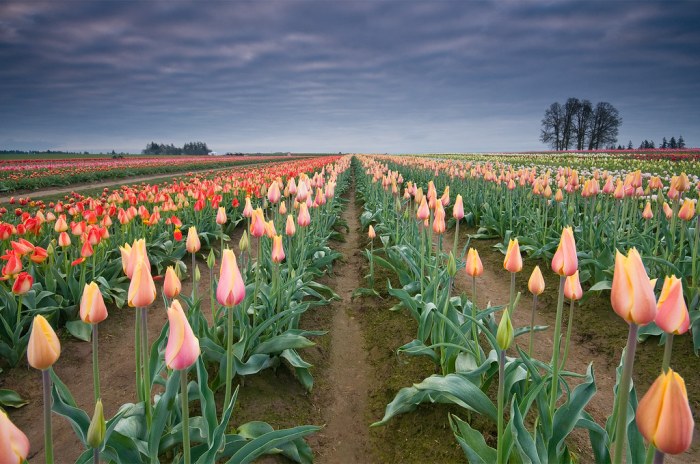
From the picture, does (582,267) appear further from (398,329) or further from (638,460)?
(638,460)

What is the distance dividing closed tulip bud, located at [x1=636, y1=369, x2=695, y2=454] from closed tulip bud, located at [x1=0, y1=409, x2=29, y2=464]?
1.47 meters

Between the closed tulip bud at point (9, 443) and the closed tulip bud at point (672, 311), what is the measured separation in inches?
68.1

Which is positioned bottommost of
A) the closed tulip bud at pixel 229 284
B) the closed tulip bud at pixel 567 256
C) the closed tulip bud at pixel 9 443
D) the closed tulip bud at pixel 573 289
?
the closed tulip bud at pixel 9 443

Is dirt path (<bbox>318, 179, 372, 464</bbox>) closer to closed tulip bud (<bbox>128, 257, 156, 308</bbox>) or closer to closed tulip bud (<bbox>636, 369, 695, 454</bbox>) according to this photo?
closed tulip bud (<bbox>128, 257, 156, 308</bbox>)

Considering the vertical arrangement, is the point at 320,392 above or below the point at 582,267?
below

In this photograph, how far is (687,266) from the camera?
4.62m

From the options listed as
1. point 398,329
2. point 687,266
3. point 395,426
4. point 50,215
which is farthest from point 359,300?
point 50,215

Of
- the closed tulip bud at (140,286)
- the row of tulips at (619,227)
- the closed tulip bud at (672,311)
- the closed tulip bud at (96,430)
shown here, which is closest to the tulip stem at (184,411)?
the closed tulip bud at (96,430)

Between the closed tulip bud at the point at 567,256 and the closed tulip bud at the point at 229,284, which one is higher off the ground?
the closed tulip bud at the point at 567,256

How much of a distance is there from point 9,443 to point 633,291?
5.50 feet

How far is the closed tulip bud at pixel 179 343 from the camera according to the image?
4.69ft

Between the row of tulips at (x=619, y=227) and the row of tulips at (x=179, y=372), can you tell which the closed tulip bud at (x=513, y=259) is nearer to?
the row of tulips at (x=179, y=372)

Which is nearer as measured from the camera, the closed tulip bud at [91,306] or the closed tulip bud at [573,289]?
the closed tulip bud at [91,306]

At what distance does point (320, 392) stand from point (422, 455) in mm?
1126
